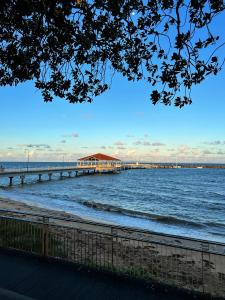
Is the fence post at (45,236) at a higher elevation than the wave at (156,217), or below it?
higher

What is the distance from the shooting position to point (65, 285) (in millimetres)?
5273

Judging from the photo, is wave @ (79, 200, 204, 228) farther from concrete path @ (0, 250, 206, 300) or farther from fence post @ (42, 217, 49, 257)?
concrete path @ (0, 250, 206, 300)

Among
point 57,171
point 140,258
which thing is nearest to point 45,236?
point 140,258

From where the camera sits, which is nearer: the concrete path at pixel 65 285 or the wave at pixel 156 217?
the concrete path at pixel 65 285

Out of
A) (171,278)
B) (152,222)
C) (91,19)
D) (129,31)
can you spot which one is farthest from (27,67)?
(152,222)

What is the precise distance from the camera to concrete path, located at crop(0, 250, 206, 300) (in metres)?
4.89

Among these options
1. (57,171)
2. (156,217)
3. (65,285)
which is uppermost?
(57,171)

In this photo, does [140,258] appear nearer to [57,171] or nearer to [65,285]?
[65,285]

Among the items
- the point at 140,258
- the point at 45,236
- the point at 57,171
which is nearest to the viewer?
the point at 45,236

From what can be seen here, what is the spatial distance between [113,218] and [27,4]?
18611 millimetres

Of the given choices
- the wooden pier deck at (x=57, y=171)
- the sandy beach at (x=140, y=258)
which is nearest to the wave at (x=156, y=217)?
the sandy beach at (x=140, y=258)

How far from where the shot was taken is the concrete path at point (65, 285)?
4.89 meters

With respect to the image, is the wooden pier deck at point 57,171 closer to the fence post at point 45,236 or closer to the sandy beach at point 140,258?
the sandy beach at point 140,258

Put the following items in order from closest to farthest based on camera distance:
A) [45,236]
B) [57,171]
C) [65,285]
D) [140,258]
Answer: [65,285], [45,236], [140,258], [57,171]
